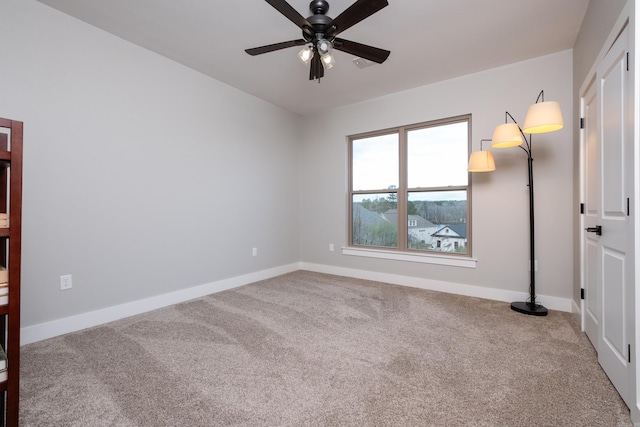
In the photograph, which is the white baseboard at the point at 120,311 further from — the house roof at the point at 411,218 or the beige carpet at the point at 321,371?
the house roof at the point at 411,218

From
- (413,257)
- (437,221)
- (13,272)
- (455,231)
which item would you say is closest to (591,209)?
(455,231)

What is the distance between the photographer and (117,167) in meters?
2.80

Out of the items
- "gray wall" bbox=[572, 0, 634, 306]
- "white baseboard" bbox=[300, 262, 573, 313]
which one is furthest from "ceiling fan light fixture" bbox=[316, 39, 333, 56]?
"white baseboard" bbox=[300, 262, 573, 313]

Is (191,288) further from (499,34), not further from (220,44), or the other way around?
(499,34)

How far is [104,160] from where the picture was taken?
8.89ft

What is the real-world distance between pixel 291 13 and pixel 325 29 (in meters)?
0.29

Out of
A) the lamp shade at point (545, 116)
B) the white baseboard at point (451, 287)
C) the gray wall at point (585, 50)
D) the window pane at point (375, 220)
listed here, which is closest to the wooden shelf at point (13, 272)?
the gray wall at point (585, 50)

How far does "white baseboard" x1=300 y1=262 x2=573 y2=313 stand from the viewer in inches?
121

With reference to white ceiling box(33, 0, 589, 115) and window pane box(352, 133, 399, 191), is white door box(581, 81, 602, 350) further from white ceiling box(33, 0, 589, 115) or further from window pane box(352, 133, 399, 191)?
window pane box(352, 133, 399, 191)

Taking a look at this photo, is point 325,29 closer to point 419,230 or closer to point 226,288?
point 419,230

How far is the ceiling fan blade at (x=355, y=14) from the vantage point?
176cm

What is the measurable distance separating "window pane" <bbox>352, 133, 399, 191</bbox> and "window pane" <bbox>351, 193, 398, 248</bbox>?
180mm

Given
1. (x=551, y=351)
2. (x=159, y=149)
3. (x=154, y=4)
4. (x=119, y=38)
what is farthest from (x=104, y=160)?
(x=551, y=351)

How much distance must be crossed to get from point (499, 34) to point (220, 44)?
270cm
